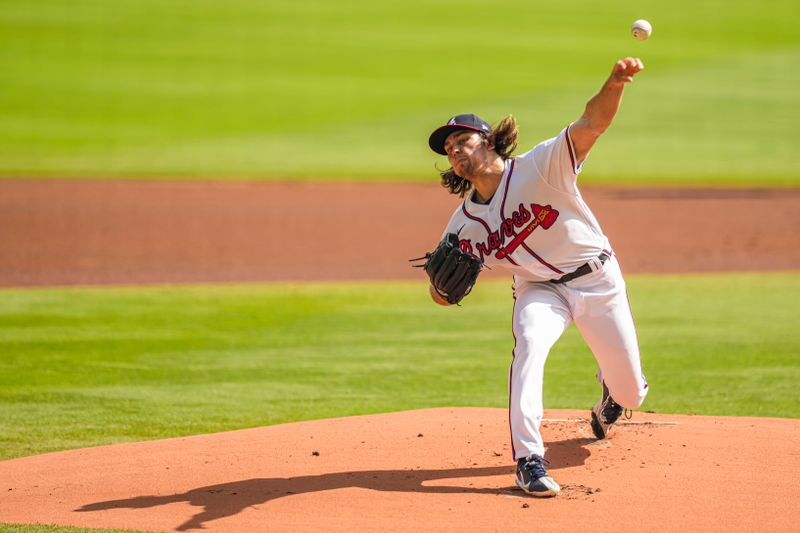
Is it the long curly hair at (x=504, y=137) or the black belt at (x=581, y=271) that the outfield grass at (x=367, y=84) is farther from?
the black belt at (x=581, y=271)

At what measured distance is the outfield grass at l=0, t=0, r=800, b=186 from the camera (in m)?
22.4

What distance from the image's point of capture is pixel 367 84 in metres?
29.1

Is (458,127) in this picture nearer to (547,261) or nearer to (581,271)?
(547,261)

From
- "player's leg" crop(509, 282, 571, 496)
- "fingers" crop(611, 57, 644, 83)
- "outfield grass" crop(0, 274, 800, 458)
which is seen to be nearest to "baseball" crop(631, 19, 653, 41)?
"fingers" crop(611, 57, 644, 83)

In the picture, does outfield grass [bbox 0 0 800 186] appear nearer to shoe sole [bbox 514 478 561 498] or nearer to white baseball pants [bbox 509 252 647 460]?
white baseball pants [bbox 509 252 647 460]

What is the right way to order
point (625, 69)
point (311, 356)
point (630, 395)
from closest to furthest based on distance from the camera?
point (625, 69)
point (630, 395)
point (311, 356)

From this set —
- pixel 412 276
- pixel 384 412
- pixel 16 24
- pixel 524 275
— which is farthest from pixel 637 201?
pixel 16 24

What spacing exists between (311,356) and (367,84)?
21.8m

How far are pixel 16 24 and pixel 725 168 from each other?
23.0 metres

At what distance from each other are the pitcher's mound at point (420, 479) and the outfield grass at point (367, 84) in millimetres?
15277

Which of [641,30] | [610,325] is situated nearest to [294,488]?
[610,325]

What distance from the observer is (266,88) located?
28453 mm

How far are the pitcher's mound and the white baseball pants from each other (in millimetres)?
352

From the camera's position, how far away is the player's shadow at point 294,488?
460cm
